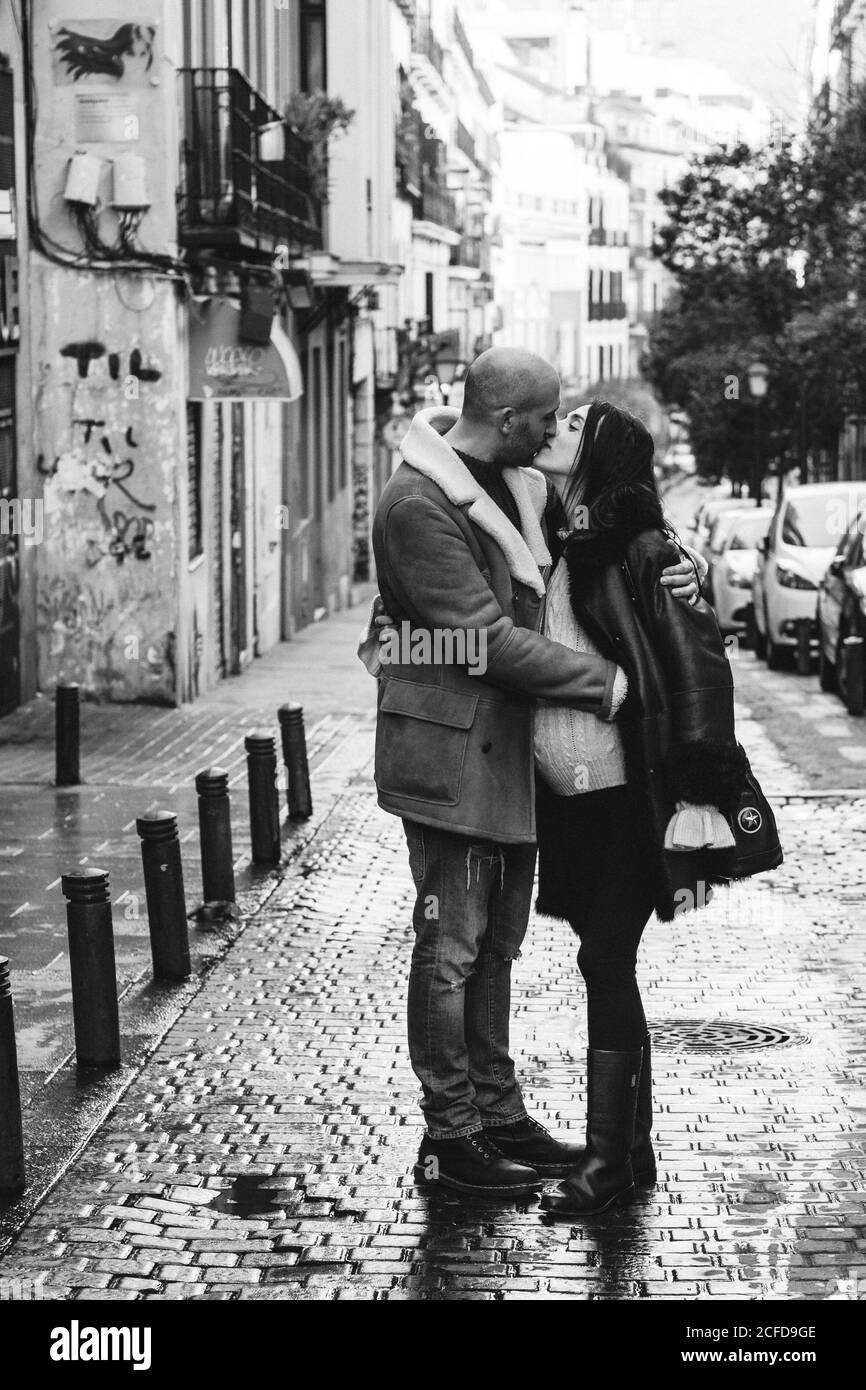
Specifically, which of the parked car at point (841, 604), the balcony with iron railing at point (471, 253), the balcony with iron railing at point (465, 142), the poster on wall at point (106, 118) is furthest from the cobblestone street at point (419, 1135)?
the balcony with iron railing at point (465, 142)

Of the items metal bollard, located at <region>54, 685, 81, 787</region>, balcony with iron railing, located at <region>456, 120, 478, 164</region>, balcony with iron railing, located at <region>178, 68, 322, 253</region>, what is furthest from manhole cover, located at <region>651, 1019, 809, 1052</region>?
balcony with iron railing, located at <region>456, 120, 478, 164</region>

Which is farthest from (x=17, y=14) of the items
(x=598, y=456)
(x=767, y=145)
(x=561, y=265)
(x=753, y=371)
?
(x=561, y=265)

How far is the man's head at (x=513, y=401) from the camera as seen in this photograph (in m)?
5.70

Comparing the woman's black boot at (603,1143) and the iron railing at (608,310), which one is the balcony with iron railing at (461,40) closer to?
the iron railing at (608,310)

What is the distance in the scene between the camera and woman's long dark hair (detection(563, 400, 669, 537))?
18.2ft

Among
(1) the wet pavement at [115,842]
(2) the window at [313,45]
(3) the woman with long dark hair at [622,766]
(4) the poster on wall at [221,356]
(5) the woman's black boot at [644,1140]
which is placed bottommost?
(1) the wet pavement at [115,842]

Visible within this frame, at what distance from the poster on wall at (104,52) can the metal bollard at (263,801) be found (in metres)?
7.73

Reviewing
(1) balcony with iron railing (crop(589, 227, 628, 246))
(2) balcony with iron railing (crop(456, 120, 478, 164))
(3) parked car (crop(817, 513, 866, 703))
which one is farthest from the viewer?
(1) balcony with iron railing (crop(589, 227, 628, 246))

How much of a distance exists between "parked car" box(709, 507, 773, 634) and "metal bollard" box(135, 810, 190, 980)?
16634 millimetres

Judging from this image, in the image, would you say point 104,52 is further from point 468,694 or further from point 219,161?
point 468,694

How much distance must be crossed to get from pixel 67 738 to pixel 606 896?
801cm

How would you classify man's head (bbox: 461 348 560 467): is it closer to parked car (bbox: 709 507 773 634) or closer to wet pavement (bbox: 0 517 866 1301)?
wet pavement (bbox: 0 517 866 1301)
